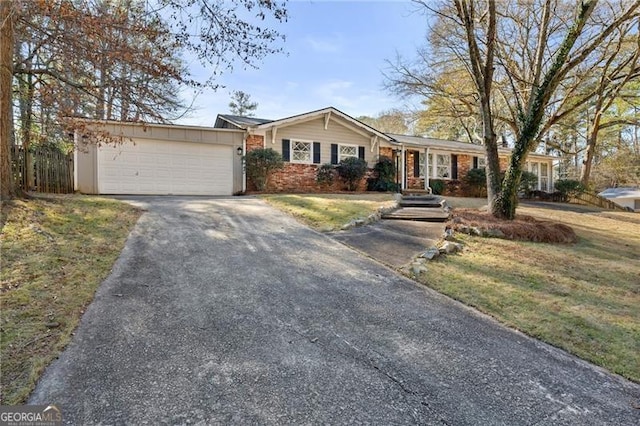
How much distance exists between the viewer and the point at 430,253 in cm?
672

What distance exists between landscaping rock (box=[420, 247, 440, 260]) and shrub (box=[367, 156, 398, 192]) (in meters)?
11.0

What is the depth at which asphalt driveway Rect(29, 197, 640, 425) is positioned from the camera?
99.5 inches

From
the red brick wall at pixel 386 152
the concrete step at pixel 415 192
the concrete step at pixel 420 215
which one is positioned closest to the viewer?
the concrete step at pixel 420 215

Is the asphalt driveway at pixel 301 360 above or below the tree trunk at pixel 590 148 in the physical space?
below

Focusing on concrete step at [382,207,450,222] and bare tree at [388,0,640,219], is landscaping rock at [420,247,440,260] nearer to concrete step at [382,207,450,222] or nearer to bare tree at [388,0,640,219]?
concrete step at [382,207,450,222]

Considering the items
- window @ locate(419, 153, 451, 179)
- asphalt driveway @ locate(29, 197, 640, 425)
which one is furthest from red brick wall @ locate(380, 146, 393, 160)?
asphalt driveway @ locate(29, 197, 640, 425)

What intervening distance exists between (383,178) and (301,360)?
15558 millimetres

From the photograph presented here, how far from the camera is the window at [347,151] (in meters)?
17.8

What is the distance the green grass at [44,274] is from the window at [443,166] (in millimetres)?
16617

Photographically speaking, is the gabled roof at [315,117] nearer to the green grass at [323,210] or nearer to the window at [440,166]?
the window at [440,166]

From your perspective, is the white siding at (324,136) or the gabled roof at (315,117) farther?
the white siding at (324,136)

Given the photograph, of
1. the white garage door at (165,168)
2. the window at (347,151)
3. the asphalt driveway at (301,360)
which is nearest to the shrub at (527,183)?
the window at (347,151)

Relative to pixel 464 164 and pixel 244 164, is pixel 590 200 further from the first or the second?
pixel 244 164

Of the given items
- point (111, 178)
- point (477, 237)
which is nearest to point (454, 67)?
point (477, 237)
